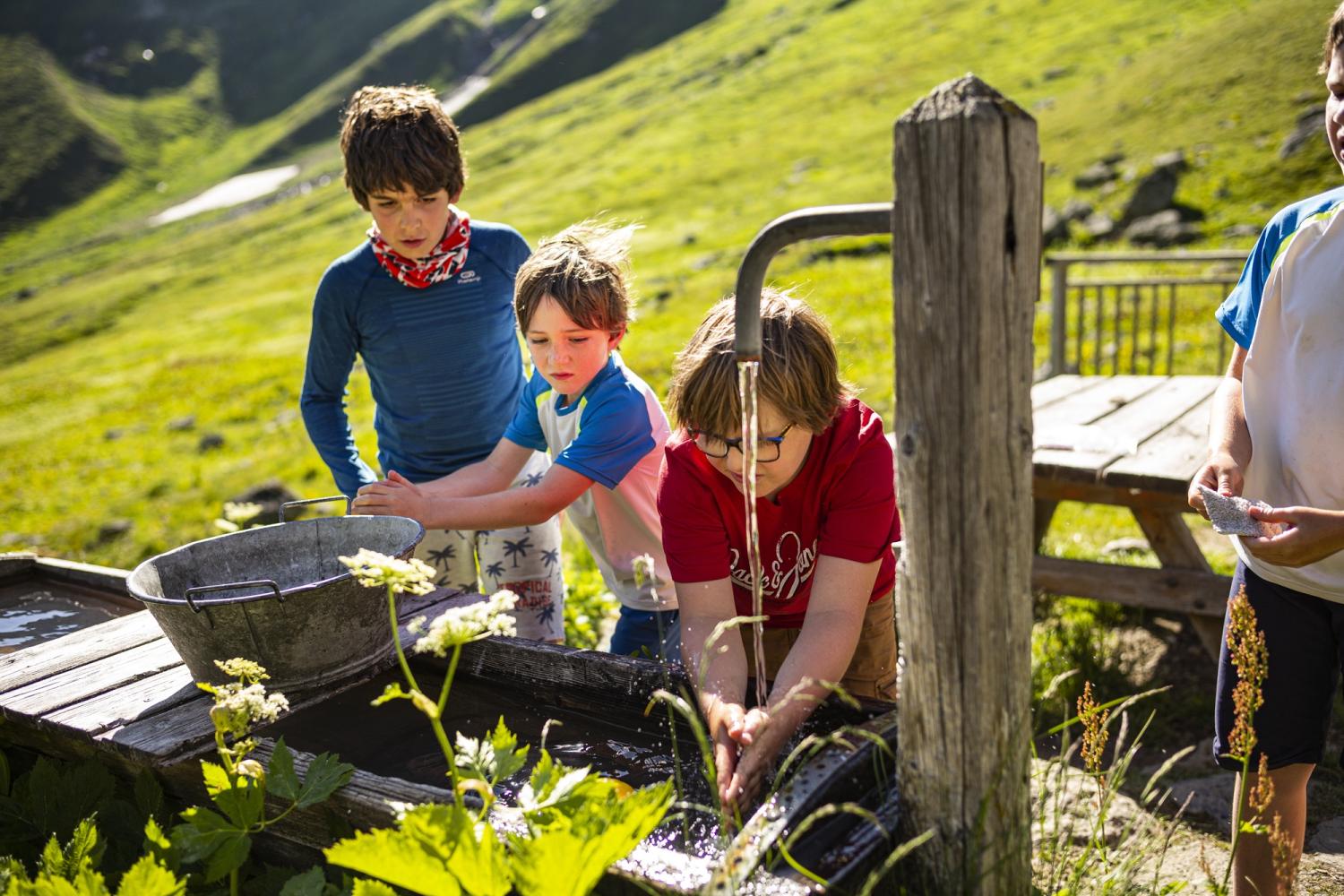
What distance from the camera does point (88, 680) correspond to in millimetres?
2635

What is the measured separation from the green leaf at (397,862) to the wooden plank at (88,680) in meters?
1.34

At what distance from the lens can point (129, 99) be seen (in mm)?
122062

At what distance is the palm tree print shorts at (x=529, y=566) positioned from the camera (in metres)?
3.57

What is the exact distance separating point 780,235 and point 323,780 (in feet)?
4.33

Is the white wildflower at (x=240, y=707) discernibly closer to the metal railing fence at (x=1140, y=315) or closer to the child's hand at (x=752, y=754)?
the child's hand at (x=752, y=754)

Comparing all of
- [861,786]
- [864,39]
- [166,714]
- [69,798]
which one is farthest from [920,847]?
[864,39]

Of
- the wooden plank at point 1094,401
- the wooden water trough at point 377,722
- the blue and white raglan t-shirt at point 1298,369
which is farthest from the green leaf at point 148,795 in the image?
the wooden plank at point 1094,401

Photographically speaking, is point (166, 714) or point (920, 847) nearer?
point (920, 847)

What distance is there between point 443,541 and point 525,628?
471 mm

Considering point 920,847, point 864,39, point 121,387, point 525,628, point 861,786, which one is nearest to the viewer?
point 920,847

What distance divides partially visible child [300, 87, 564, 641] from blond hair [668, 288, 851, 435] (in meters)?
1.37

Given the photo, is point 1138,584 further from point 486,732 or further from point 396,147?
point 396,147

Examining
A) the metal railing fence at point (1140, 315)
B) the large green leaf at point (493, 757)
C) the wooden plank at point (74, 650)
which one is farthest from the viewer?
the metal railing fence at point (1140, 315)

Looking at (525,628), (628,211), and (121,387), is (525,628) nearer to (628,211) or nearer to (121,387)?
(121,387)
